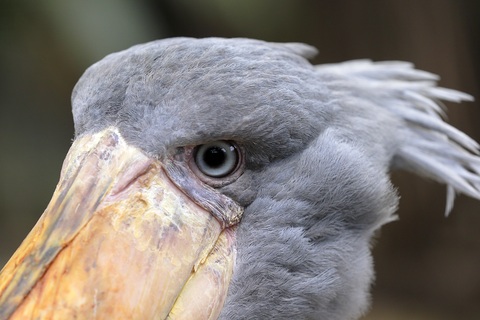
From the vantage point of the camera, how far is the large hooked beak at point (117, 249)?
1344 mm

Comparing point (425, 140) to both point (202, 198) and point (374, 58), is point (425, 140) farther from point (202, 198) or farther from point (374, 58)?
point (374, 58)

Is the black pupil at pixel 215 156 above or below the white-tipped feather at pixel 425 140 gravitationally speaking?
above

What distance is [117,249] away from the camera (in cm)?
138

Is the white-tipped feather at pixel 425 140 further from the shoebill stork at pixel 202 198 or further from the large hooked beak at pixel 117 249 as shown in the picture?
the large hooked beak at pixel 117 249

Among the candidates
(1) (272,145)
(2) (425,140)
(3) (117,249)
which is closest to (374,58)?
(2) (425,140)

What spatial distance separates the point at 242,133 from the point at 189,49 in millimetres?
259

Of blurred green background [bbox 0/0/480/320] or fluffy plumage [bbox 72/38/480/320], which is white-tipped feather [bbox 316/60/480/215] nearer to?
fluffy plumage [bbox 72/38/480/320]

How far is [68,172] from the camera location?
1.49 metres

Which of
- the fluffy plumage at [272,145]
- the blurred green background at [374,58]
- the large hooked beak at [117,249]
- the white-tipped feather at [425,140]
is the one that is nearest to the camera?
the large hooked beak at [117,249]

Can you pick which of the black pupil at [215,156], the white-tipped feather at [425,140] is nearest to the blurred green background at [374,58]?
the white-tipped feather at [425,140]

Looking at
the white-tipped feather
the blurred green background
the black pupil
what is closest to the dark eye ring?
the black pupil

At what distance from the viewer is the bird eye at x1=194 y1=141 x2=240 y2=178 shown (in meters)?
1.50

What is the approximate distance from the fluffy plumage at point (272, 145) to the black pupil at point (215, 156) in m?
0.05

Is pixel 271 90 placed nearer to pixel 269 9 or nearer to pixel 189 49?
Result: pixel 189 49
